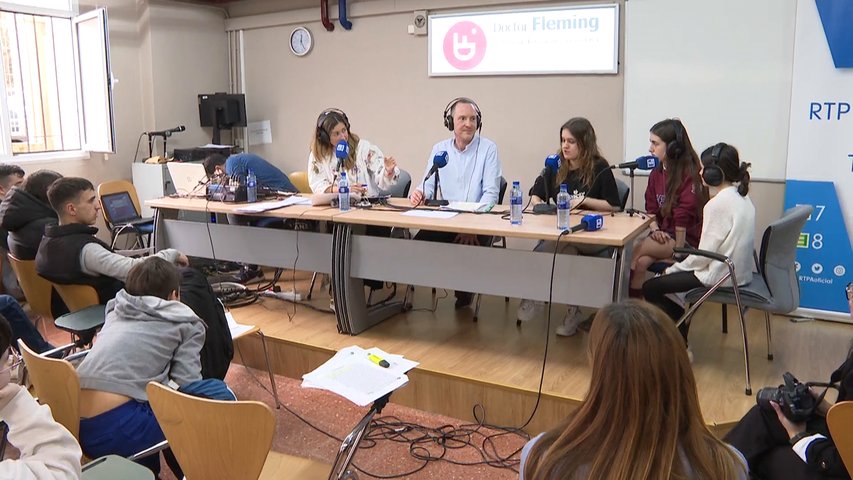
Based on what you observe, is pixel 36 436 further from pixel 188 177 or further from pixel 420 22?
pixel 420 22

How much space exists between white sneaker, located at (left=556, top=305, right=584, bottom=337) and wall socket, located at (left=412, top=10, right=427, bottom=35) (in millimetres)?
2909

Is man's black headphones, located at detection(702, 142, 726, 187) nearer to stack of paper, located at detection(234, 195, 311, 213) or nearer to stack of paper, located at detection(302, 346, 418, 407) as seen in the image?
stack of paper, located at detection(302, 346, 418, 407)

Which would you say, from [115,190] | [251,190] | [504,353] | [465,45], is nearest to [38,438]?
[504,353]

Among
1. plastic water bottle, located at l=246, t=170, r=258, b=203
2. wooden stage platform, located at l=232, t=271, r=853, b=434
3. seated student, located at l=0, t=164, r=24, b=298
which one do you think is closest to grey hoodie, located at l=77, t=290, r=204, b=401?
wooden stage platform, located at l=232, t=271, r=853, b=434

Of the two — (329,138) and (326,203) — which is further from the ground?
(329,138)

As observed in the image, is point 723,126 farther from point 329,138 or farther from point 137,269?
point 137,269

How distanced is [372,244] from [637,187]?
2.13 metres

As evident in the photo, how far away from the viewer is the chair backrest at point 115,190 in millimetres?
5242

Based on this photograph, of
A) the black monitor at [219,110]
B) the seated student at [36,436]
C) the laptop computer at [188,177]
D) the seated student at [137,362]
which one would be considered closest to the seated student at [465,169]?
the laptop computer at [188,177]

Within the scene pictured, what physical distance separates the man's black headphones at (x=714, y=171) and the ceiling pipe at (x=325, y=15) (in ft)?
12.9

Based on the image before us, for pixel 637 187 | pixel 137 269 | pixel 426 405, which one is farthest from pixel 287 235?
pixel 637 187

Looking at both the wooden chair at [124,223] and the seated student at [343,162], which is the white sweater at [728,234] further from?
the wooden chair at [124,223]

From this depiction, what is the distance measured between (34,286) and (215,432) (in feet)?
7.36

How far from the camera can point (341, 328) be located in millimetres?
3748
